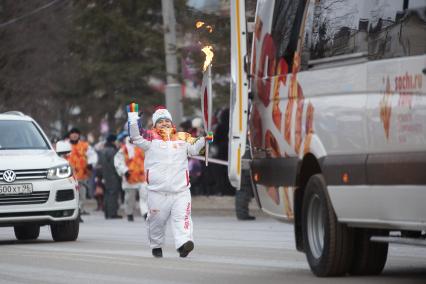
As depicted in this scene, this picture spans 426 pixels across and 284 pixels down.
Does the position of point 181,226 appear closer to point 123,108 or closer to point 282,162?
point 282,162

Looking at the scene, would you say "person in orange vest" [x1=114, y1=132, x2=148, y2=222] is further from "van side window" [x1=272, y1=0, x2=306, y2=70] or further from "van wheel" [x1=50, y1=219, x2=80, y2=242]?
"van side window" [x1=272, y1=0, x2=306, y2=70]

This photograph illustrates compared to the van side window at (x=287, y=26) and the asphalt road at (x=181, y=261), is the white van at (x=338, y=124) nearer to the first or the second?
the van side window at (x=287, y=26)

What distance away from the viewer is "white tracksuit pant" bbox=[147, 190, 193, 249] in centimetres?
1642

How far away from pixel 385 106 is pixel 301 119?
1708 mm

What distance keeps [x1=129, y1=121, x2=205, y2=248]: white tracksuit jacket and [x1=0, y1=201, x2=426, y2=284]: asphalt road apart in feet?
1.34

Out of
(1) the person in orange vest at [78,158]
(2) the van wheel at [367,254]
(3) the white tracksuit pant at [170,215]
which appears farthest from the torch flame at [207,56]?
(1) the person in orange vest at [78,158]

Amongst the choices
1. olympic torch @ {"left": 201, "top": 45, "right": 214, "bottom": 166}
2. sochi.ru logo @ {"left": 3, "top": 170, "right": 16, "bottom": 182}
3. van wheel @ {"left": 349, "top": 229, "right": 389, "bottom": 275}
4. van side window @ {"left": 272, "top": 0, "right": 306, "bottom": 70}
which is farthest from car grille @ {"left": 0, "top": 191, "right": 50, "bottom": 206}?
van wheel @ {"left": 349, "top": 229, "right": 389, "bottom": 275}

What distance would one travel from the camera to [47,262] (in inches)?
629

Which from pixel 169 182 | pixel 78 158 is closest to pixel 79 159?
pixel 78 158

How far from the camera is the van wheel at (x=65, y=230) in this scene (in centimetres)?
2055

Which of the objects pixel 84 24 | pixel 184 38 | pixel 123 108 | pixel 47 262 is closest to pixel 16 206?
pixel 47 262

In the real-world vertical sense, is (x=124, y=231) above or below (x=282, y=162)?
below

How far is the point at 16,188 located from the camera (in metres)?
19.8

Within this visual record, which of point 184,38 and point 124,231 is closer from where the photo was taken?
point 124,231
